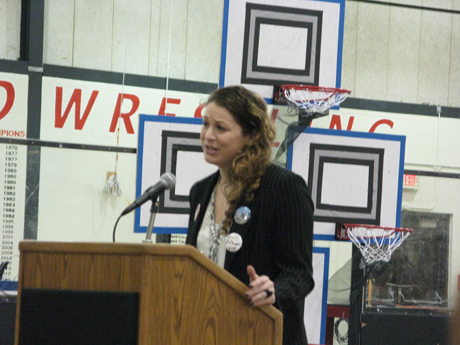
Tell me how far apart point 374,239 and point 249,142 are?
2072 millimetres

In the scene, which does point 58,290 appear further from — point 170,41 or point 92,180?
point 170,41

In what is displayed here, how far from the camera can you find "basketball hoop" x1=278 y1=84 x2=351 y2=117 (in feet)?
11.2

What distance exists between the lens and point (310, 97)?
3434 millimetres

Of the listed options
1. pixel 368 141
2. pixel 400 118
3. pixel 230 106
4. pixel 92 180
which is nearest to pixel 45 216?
pixel 92 180

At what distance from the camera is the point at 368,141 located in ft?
12.2

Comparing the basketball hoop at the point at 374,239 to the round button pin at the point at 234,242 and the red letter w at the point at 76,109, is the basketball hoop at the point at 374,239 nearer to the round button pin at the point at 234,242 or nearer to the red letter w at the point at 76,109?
the round button pin at the point at 234,242

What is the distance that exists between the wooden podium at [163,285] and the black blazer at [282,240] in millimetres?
238

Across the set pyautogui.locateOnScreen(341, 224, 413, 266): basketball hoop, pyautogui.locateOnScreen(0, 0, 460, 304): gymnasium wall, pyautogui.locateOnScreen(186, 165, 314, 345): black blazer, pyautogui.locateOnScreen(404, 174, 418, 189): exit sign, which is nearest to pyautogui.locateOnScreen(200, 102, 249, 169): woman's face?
pyautogui.locateOnScreen(186, 165, 314, 345): black blazer

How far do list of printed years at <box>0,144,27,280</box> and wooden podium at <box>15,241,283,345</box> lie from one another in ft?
14.5

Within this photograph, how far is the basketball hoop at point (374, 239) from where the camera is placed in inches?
140

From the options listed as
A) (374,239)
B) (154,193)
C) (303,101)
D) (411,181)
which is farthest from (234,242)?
(411,181)

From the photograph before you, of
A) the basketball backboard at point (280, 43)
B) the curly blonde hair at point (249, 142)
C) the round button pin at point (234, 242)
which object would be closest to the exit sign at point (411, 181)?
the basketball backboard at point (280, 43)

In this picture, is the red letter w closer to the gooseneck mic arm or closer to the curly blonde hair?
the curly blonde hair

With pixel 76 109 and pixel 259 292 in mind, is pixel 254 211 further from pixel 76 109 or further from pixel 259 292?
pixel 76 109
